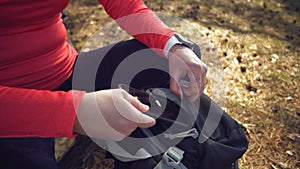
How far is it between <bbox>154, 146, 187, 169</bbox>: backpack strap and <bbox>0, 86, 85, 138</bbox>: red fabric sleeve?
0.40 m

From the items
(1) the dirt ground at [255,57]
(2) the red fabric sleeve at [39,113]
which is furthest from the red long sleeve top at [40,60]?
(1) the dirt ground at [255,57]

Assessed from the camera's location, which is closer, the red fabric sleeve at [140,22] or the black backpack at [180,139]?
the black backpack at [180,139]

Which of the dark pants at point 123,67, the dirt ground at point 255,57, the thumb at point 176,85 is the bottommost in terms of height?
the dirt ground at point 255,57

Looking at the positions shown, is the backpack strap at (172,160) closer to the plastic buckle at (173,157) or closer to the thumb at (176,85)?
the plastic buckle at (173,157)

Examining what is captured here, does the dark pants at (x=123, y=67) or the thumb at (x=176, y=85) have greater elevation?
the thumb at (x=176, y=85)

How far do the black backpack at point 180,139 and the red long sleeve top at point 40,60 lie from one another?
30cm

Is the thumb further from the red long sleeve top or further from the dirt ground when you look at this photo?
the dirt ground

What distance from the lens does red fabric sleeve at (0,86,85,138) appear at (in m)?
1.09

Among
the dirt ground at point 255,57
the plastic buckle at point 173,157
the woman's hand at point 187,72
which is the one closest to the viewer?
the plastic buckle at point 173,157

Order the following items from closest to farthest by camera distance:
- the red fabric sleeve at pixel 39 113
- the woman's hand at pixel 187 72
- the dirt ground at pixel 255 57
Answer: the red fabric sleeve at pixel 39 113 < the woman's hand at pixel 187 72 < the dirt ground at pixel 255 57

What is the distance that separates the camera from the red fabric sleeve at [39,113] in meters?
1.09

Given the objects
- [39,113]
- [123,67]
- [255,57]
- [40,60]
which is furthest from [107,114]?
[255,57]

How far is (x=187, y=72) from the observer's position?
1.43 meters

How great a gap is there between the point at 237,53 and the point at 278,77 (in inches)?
15.9
